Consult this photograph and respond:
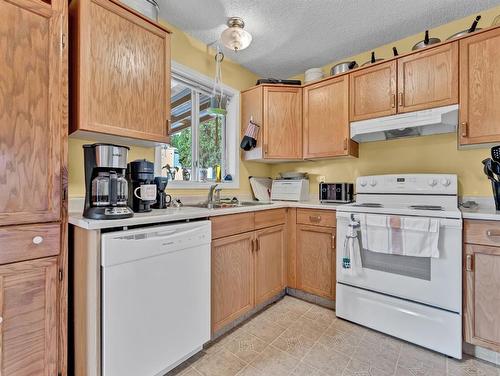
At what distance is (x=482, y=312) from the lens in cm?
151

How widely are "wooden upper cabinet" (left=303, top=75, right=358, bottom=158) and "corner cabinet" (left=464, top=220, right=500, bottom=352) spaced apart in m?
1.15

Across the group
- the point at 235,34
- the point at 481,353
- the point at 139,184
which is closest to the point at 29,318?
the point at 139,184

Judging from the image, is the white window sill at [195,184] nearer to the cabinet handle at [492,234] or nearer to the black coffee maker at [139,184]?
the black coffee maker at [139,184]

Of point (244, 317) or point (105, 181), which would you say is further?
point (244, 317)

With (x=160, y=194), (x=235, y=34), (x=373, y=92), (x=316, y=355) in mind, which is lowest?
(x=316, y=355)

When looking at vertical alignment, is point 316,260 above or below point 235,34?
below

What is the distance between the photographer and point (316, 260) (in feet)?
7.37

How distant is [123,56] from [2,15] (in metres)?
0.53

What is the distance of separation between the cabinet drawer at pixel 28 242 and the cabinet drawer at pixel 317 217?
1.81m

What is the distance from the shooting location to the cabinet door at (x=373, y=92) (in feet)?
6.95

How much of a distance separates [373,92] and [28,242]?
103 inches

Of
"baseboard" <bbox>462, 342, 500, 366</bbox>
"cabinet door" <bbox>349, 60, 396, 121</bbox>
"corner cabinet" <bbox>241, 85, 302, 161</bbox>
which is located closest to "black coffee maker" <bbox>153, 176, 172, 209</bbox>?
Result: "corner cabinet" <bbox>241, 85, 302, 161</bbox>

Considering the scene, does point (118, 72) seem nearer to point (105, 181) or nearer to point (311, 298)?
point (105, 181)

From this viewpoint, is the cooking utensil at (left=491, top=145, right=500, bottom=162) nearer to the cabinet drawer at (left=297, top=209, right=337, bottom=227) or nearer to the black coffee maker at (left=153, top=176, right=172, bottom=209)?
the cabinet drawer at (left=297, top=209, right=337, bottom=227)
